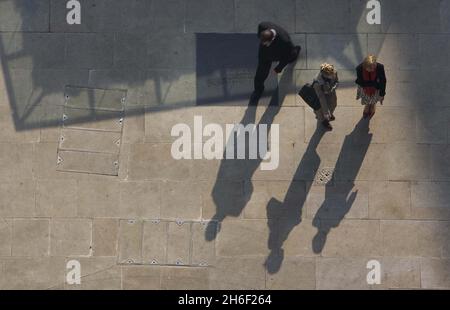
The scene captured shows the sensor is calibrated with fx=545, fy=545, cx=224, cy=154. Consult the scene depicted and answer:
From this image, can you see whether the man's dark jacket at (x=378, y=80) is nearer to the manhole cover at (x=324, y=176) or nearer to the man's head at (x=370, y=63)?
the man's head at (x=370, y=63)

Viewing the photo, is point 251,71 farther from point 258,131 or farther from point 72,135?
point 72,135

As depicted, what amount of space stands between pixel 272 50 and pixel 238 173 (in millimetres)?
2920

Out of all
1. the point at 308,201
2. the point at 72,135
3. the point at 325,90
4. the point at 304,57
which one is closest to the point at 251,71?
the point at 304,57

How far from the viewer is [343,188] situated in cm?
1206

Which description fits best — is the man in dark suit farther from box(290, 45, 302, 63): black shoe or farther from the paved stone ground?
the paved stone ground

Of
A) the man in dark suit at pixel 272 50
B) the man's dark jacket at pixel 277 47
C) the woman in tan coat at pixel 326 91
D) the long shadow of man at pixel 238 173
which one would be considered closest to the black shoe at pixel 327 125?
the woman in tan coat at pixel 326 91

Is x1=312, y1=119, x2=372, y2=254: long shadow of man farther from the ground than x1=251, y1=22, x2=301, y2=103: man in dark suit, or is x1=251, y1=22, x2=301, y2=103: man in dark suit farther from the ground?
x1=251, y1=22, x2=301, y2=103: man in dark suit

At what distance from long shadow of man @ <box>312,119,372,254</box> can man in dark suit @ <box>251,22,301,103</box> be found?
2.24 meters

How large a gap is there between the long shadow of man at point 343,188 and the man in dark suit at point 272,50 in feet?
7.35

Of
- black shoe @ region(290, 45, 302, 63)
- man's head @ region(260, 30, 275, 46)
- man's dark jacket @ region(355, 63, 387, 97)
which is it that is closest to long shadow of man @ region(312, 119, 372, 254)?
man's dark jacket @ region(355, 63, 387, 97)

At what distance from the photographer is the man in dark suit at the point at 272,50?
1023 centimetres

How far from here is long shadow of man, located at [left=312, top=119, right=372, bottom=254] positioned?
1198 centimetres

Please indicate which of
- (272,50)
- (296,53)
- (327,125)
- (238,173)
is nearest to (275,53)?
(272,50)

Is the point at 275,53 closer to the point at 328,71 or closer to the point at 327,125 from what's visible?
the point at 328,71
